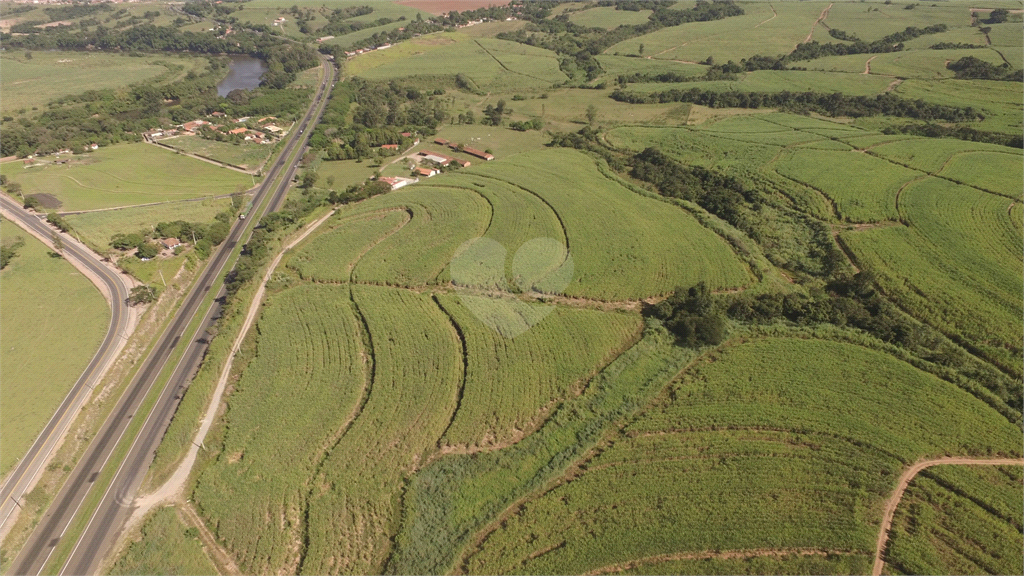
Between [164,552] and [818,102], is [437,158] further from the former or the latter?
[818,102]

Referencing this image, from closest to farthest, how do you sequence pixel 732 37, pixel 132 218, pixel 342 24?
pixel 132 218, pixel 732 37, pixel 342 24

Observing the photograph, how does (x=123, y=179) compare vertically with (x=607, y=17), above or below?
below

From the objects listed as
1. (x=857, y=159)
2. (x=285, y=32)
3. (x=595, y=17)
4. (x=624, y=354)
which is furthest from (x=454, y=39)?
(x=624, y=354)

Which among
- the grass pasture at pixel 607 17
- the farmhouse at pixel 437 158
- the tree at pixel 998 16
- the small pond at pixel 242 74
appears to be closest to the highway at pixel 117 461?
the farmhouse at pixel 437 158

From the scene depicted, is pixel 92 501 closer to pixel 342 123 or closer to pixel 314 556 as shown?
pixel 314 556

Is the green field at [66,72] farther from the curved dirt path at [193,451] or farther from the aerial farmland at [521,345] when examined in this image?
the curved dirt path at [193,451]

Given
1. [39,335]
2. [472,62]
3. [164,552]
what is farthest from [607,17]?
[164,552]

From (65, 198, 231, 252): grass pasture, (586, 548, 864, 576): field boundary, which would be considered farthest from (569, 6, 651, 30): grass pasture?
(586, 548, 864, 576): field boundary
